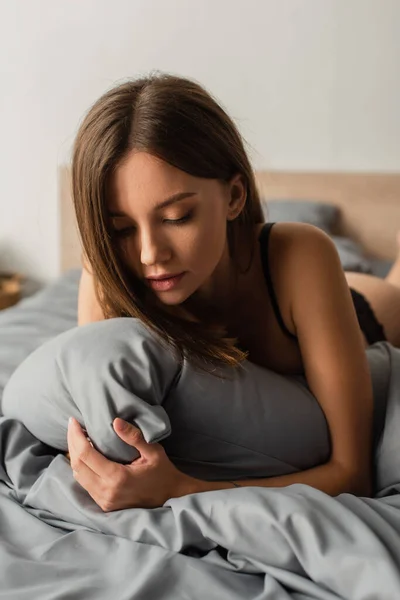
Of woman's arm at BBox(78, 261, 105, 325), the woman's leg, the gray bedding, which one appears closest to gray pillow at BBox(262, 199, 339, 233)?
the woman's leg

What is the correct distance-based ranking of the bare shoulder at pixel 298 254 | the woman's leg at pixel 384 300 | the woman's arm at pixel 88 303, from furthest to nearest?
the woman's leg at pixel 384 300
the woman's arm at pixel 88 303
the bare shoulder at pixel 298 254

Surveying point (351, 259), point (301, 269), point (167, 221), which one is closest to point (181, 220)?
point (167, 221)

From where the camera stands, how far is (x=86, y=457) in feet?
3.19

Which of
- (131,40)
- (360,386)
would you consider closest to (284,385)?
(360,386)

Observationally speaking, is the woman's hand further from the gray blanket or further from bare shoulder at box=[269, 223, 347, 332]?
bare shoulder at box=[269, 223, 347, 332]

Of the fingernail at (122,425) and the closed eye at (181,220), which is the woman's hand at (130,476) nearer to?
the fingernail at (122,425)

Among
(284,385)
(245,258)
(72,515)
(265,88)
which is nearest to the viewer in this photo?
(72,515)

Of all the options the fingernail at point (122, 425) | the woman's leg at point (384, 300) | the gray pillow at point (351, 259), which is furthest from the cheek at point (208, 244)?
the gray pillow at point (351, 259)

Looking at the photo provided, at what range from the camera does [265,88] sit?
2.69 metres

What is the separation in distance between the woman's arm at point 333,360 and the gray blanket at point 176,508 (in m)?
0.03

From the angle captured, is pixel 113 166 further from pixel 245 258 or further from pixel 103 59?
pixel 103 59

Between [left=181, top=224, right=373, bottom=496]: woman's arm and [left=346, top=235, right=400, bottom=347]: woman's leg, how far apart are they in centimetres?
63

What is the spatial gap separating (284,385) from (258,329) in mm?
189

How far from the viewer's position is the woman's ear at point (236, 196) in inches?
43.7
